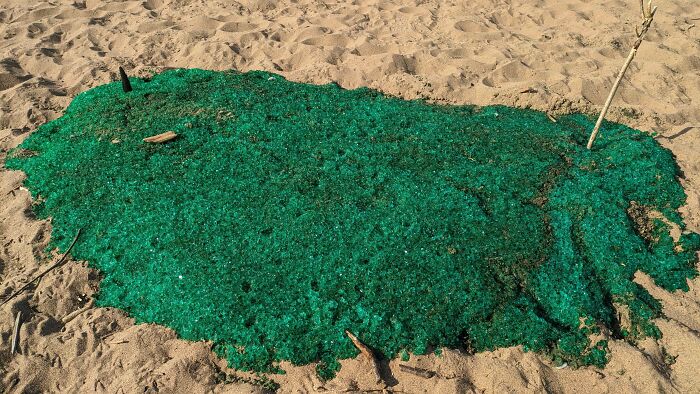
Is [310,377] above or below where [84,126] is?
below

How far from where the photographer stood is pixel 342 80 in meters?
5.45

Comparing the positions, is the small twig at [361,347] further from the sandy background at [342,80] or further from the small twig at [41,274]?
the small twig at [41,274]

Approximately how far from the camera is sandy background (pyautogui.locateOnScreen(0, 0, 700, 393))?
120 inches

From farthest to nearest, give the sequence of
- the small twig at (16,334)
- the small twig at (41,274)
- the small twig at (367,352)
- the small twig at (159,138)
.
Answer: the small twig at (159,138) → the small twig at (41,274) → the small twig at (16,334) → the small twig at (367,352)

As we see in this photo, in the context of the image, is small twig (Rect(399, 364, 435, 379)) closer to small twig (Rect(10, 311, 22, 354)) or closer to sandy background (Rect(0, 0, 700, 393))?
sandy background (Rect(0, 0, 700, 393))

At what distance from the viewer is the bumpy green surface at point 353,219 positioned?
10.6 feet

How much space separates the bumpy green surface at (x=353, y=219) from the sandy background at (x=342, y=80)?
0.15m

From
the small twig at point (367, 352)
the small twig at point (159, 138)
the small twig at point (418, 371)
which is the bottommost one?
the small twig at point (418, 371)

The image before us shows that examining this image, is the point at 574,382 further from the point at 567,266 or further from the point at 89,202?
the point at 89,202

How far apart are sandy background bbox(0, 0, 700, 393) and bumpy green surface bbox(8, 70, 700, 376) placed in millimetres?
153

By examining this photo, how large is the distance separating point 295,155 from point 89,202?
5.26ft

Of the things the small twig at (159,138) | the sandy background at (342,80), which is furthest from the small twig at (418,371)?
the small twig at (159,138)

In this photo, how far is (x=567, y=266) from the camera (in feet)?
11.7

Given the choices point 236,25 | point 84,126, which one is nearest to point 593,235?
point 84,126
